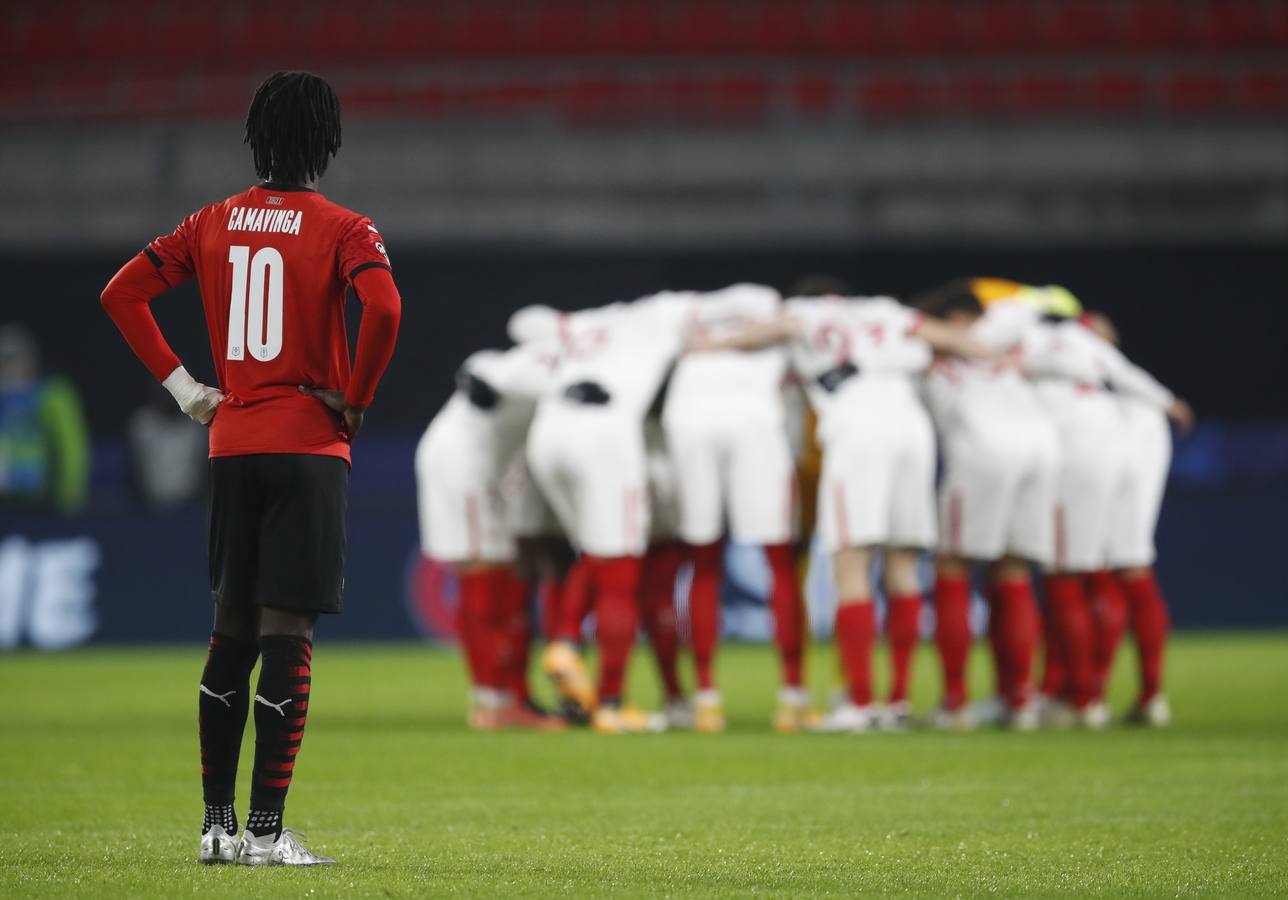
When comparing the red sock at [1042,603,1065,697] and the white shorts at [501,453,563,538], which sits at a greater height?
the white shorts at [501,453,563,538]

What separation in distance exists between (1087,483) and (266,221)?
20.7ft

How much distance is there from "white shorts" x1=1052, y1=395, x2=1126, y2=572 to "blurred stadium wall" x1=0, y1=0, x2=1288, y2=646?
19.4 feet

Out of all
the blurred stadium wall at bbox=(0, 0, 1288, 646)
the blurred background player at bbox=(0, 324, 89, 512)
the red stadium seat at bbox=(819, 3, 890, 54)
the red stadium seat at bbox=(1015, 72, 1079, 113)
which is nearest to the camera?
the blurred background player at bbox=(0, 324, 89, 512)

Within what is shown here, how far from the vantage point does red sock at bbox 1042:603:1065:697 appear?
10484 mm

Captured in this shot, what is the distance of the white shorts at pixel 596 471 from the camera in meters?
9.49

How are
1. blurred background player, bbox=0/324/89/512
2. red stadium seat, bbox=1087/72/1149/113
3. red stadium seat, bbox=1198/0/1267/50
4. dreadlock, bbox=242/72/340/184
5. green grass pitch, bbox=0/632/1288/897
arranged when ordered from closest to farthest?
green grass pitch, bbox=0/632/1288/897
dreadlock, bbox=242/72/340/184
blurred background player, bbox=0/324/89/512
red stadium seat, bbox=1087/72/1149/113
red stadium seat, bbox=1198/0/1267/50

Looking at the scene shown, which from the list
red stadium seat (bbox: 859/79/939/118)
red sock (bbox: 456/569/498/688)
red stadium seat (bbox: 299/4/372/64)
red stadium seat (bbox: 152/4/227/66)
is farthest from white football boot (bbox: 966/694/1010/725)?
red stadium seat (bbox: 152/4/227/66)

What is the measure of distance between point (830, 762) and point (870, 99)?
1065cm

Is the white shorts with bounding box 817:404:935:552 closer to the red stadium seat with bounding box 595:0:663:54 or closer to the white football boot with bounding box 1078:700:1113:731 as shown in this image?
the white football boot with bounding box 1078:700:1113:731

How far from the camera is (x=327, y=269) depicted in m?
5.01

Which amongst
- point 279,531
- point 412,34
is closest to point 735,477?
point 279,531

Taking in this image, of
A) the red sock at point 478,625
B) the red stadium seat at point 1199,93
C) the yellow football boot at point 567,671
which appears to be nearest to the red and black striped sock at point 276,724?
the yellow football boot at point 567,671

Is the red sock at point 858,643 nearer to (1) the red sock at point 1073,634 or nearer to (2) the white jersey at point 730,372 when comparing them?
(2) the white jersey at point 730,372

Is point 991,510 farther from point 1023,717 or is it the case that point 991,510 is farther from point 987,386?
point 1023,717
